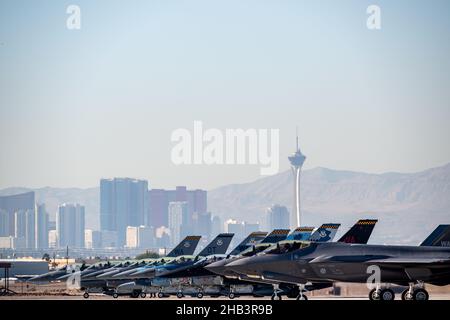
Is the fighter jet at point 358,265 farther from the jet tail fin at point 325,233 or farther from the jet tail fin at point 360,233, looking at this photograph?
the jet tail fin at point 325,233

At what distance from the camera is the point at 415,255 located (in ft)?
212

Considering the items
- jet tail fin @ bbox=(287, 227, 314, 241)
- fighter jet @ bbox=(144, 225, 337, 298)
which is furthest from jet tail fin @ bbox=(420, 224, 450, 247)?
jet tail fin @ bbox=(287, 227, 314, 241)

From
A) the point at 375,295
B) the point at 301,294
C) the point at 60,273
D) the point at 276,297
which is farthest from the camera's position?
the point at 60,273

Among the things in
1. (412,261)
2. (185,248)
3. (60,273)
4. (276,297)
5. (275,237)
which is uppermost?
(275,237)

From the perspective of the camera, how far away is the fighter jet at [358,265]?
209 feet

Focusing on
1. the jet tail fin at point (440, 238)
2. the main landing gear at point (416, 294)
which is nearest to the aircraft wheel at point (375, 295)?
the main landing gear at point (416, 294)

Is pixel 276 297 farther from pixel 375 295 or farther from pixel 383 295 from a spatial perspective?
pixel 383 295

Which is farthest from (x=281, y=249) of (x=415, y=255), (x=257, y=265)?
(x=415, y=255)

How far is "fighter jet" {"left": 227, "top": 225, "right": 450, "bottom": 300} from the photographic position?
209ft

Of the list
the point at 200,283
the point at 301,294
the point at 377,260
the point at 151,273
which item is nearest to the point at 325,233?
the point at 151,273

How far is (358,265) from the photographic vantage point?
63812 mm
